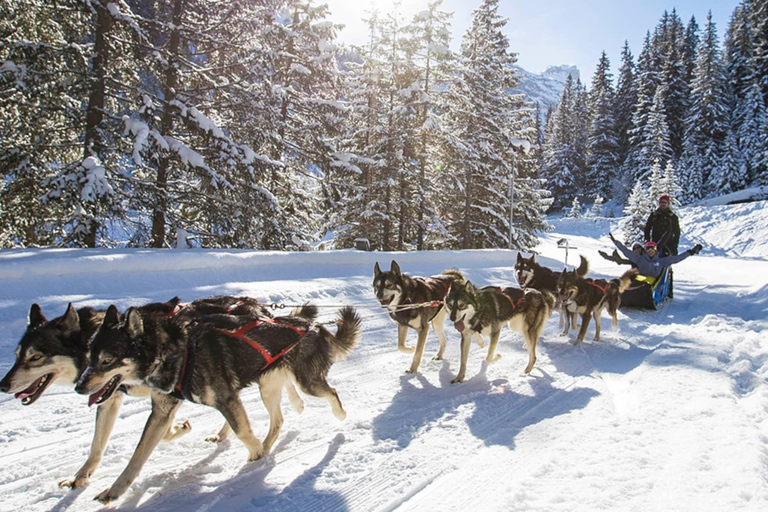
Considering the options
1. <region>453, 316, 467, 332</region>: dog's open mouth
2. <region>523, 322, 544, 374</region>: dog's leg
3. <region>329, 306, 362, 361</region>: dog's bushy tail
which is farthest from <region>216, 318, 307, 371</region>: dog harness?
<region>523, 322, 544, 374</region>: dog's leg

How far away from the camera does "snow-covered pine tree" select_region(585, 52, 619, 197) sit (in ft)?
180

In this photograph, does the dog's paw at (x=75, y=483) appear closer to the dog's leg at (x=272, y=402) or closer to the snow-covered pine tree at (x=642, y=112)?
the dog's leg at (x=272, y=402)

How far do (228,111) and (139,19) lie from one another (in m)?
3.48

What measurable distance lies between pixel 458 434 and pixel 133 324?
2751 mm

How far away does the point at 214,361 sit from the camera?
3.11 m

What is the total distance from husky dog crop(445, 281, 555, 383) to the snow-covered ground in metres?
0.36

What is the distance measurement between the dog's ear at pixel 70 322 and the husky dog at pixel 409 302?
3.23 meters

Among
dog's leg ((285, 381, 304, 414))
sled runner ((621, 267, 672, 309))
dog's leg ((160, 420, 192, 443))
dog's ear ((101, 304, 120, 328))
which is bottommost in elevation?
dog's leg ((160, 420, 192, 443))

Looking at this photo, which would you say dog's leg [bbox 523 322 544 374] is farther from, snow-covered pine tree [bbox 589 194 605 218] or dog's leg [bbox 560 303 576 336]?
snow-covered pine tree [bbox 589 194 605 218]

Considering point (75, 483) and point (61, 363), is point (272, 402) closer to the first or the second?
point (75, 483)

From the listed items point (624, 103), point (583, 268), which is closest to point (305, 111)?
point (583, 268)

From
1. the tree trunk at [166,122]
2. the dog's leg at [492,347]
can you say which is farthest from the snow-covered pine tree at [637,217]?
the tree trunk at [166,122]

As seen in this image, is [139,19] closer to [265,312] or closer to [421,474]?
[265,312]

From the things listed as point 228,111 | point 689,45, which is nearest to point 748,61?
point 689,45
